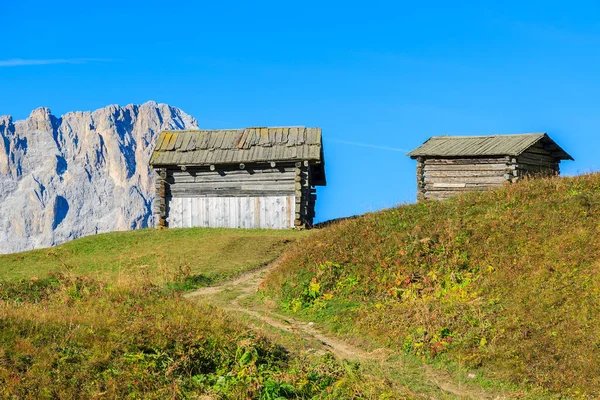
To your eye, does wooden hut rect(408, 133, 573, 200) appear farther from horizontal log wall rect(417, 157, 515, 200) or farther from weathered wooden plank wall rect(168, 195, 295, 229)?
weathered wooden plank wall rect(168, 195, 295, 229)

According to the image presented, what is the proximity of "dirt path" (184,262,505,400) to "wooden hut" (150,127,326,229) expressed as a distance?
12862mm

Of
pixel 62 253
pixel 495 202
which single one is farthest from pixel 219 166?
pixel 495 202

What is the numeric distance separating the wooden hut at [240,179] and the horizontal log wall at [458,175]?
20.5 ft

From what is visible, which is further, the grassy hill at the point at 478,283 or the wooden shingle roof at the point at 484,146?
the wooden shingle roof at the point at 484,146

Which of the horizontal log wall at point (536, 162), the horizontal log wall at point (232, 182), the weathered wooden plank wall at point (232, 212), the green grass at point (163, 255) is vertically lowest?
→ the green grass at point (163, 255)

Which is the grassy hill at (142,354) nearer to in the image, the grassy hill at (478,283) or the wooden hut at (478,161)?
the grassy hill at (478,283)

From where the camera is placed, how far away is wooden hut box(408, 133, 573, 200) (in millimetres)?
35000

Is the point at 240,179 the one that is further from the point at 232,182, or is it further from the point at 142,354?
the point at 142,354

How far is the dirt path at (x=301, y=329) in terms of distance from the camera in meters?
12.4

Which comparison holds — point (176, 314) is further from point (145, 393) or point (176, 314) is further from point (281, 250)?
point (281, 250)

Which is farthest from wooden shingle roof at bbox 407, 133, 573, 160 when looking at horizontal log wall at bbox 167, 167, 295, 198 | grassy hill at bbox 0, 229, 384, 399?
grassy hill at bbox 0, 229, 384, 399

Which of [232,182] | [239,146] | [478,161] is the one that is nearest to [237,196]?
[232,182]

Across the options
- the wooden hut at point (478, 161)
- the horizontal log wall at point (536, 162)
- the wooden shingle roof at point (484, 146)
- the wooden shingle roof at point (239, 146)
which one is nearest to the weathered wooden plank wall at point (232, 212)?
the wooden shingle roof at point (239, 146)

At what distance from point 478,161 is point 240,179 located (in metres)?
13.3
